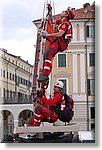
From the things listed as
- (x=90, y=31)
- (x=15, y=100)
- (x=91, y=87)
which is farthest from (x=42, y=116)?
(x=90, y=31)

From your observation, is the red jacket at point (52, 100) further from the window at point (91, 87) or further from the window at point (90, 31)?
the window at point (90, 31)

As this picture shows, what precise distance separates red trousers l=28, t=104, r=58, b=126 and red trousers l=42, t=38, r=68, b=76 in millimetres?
295

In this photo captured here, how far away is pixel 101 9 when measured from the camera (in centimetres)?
304

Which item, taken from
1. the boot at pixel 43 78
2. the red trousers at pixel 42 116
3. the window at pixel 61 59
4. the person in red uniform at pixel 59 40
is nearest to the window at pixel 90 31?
the person in red uniform at pixel 59 40

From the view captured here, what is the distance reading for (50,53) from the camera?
3.04 metres

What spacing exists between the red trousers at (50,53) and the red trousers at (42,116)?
295 mm

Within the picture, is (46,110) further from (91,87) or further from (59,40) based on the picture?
(59,40)

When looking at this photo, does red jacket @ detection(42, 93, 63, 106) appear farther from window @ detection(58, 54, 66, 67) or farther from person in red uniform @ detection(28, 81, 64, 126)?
window @ detection(58, 54, 66, 67)

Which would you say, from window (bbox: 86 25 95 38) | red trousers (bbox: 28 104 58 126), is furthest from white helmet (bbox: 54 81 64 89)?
window (bbox: 86 25 95 38)

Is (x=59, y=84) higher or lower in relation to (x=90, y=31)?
lower

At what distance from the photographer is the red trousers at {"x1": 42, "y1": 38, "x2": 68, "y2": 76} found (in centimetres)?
304

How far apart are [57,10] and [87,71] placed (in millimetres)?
577

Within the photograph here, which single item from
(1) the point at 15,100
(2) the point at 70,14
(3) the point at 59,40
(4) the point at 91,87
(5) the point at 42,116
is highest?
(2) the point at 70,14

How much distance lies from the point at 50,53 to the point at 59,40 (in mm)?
133
